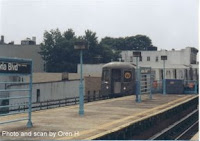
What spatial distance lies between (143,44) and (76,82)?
3193 inches

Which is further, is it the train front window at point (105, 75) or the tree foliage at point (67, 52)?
the tree foliage at point (67, 52)

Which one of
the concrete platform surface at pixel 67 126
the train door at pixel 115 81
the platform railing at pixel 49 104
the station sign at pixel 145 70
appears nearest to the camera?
the concrete platform surface at pixel 67 126

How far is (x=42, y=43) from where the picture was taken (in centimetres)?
6425

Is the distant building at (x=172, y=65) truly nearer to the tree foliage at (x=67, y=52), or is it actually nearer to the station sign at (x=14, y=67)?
the tree foliage at (x=67, y=52)

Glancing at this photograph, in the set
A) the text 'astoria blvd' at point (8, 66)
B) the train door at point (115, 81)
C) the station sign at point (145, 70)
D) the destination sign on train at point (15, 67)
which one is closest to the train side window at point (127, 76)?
the train door at point (115, 81)

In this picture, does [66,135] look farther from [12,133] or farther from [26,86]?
[26,86]

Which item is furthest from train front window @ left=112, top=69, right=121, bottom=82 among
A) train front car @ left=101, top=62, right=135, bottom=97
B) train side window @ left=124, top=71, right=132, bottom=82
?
train side window @ left=124, top=71, right=132, bottom=82

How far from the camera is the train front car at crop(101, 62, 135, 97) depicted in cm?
3044

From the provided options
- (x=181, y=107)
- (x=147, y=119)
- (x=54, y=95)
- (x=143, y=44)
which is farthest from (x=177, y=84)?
(x=143, y=44)

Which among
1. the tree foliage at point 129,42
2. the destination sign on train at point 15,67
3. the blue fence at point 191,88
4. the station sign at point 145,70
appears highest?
the tree foliage at point 129,42

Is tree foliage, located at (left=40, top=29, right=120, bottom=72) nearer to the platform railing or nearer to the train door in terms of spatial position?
the train door

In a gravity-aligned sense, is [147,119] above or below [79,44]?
below

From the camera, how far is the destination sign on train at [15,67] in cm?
1043

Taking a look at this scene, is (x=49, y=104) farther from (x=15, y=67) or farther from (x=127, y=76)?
(x=15, y=67)
